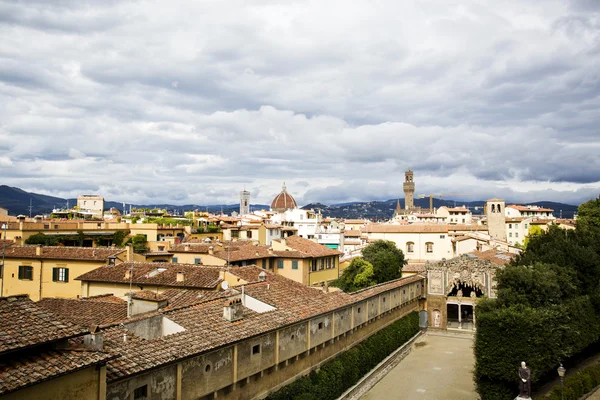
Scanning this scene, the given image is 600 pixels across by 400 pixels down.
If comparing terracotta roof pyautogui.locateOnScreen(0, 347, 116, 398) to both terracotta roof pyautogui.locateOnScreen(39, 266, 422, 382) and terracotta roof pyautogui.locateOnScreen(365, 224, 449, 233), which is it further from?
terracotta roof pyautogui.locateOnScreen(365, 224, 449, 233)

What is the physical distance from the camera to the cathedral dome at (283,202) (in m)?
133

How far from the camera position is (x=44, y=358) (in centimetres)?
1195

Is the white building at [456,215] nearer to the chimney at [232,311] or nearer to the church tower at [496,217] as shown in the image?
the church tower at [496,217]

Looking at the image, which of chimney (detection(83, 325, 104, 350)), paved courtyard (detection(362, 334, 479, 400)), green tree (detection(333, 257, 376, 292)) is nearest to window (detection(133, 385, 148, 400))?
chimney (detection(83, 325, 104, 350))

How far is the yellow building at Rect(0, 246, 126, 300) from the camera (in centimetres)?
4116

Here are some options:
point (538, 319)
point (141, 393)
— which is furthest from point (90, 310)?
Answer: point (538, 319)

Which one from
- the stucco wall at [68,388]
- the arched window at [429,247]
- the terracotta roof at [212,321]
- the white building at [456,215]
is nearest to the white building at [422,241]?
the arched window at [429,247]

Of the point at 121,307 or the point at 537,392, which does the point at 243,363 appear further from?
the point at 537,392

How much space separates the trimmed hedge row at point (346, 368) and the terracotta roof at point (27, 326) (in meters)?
12.6

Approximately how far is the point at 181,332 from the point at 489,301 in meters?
22.4

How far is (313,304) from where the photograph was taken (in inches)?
1151

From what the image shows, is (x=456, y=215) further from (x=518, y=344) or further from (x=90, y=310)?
(x=90, y=310)

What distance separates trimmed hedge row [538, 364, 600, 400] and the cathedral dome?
105253 mm

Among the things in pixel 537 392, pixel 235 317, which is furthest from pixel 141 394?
pixel 537 392
